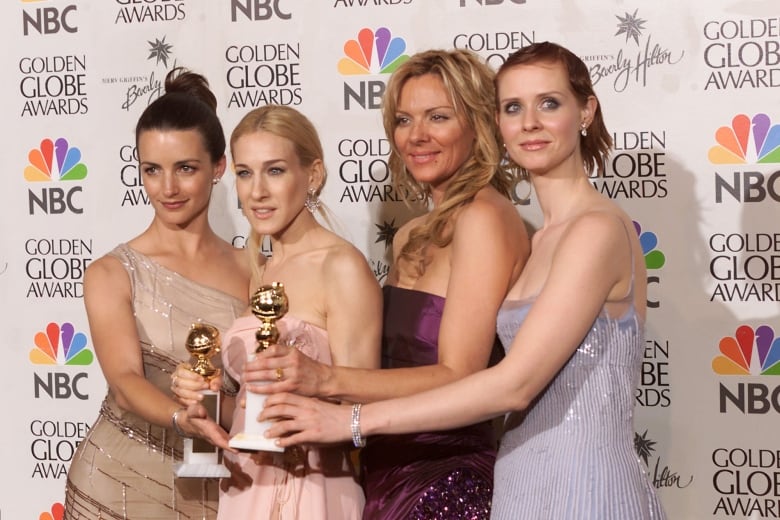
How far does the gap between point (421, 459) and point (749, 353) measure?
1.44 meters

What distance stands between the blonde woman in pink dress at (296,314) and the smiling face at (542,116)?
464 mm

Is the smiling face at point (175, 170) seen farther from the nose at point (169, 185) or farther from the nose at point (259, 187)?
the nose at point (259, 187)

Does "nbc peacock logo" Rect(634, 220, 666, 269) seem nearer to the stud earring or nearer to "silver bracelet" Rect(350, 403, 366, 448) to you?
the stud earring

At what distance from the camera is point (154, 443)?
2.68m

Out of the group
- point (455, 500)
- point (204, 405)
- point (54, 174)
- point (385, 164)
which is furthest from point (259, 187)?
point (54, 174)

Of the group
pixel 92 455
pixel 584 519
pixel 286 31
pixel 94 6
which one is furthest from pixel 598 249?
pixel 94 6

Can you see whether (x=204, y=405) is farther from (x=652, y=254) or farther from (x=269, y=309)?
(x=652, y=254)

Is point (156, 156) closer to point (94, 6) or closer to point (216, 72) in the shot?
point (216, 72)

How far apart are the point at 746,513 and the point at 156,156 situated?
86.9 inches

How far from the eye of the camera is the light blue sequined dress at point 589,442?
205 cm

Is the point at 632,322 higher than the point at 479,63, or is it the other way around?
the point at 479,63

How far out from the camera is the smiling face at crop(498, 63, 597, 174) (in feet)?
7.15

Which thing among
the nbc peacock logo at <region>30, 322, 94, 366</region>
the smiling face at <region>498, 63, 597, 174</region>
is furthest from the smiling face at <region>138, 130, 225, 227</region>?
the nbc peacock logo at <region>30, 322, 94, 366</region>

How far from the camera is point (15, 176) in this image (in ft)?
13.2
